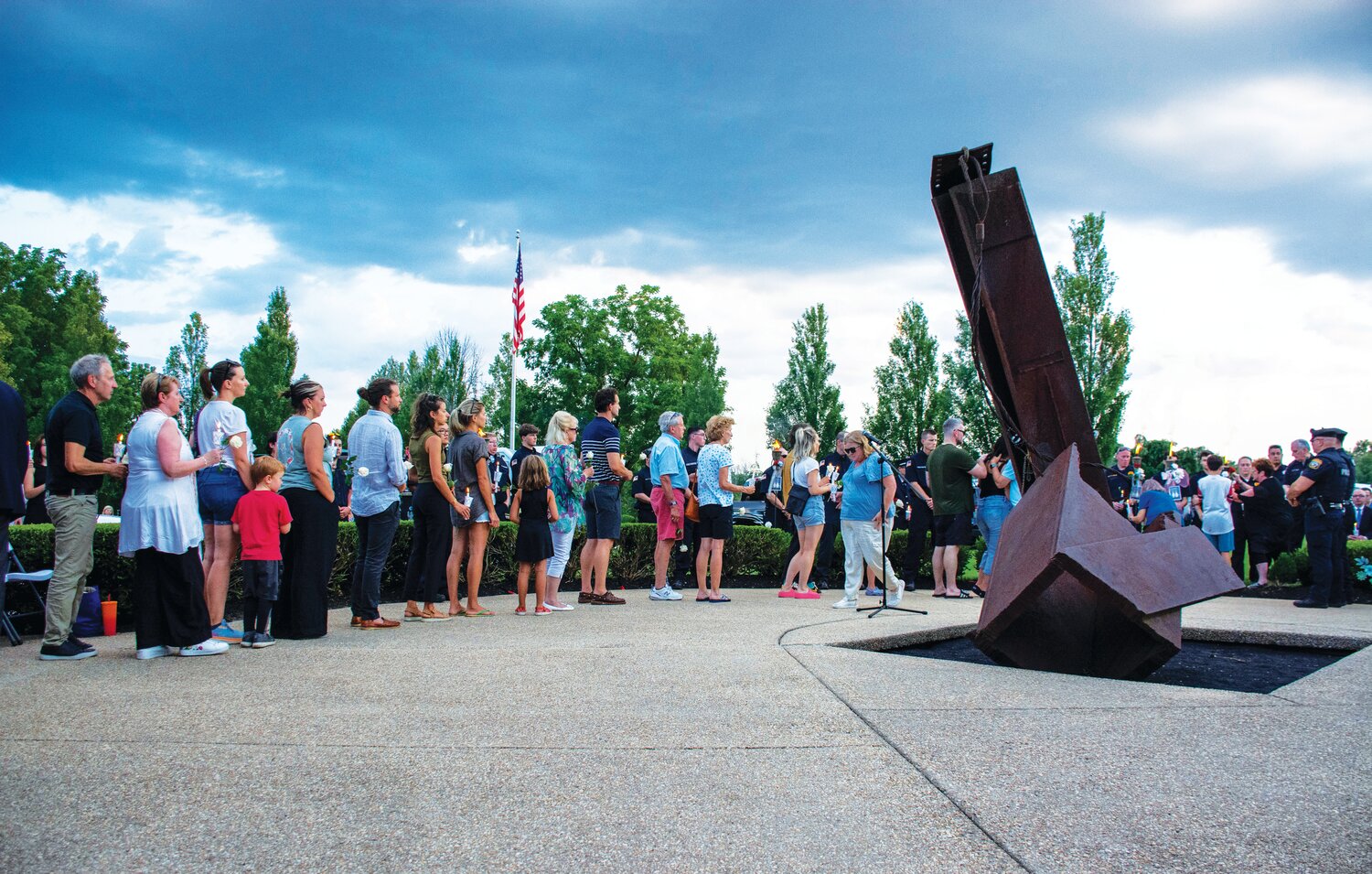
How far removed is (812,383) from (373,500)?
3863 cm

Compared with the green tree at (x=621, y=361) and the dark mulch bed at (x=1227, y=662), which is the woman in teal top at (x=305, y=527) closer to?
the dark mulch bed at (x=1227, y=662)

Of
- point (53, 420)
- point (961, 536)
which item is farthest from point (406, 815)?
point (961, 536)

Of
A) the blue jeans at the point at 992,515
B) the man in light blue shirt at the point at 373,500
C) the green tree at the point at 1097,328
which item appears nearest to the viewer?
the man in light blue shirt at the point at 373,500

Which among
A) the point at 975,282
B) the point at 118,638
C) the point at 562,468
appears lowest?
the point at 118,638

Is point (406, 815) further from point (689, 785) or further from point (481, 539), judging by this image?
point (481, 539)

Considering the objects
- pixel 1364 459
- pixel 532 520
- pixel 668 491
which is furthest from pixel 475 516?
pixel 1364 459

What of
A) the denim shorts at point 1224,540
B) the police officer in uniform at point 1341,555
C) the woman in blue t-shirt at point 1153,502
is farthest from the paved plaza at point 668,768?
the denim shorts at point 1224,540

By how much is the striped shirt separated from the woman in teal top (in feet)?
9.04

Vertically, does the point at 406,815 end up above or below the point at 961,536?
below

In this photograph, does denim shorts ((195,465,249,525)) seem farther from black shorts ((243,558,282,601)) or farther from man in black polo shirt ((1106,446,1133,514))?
man in black polo shirt ((1106,446,1133,514))

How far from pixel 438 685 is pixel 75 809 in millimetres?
1874

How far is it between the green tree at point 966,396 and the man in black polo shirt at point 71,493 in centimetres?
3821

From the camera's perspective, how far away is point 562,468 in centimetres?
834

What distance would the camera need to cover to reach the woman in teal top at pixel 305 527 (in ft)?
20.5
